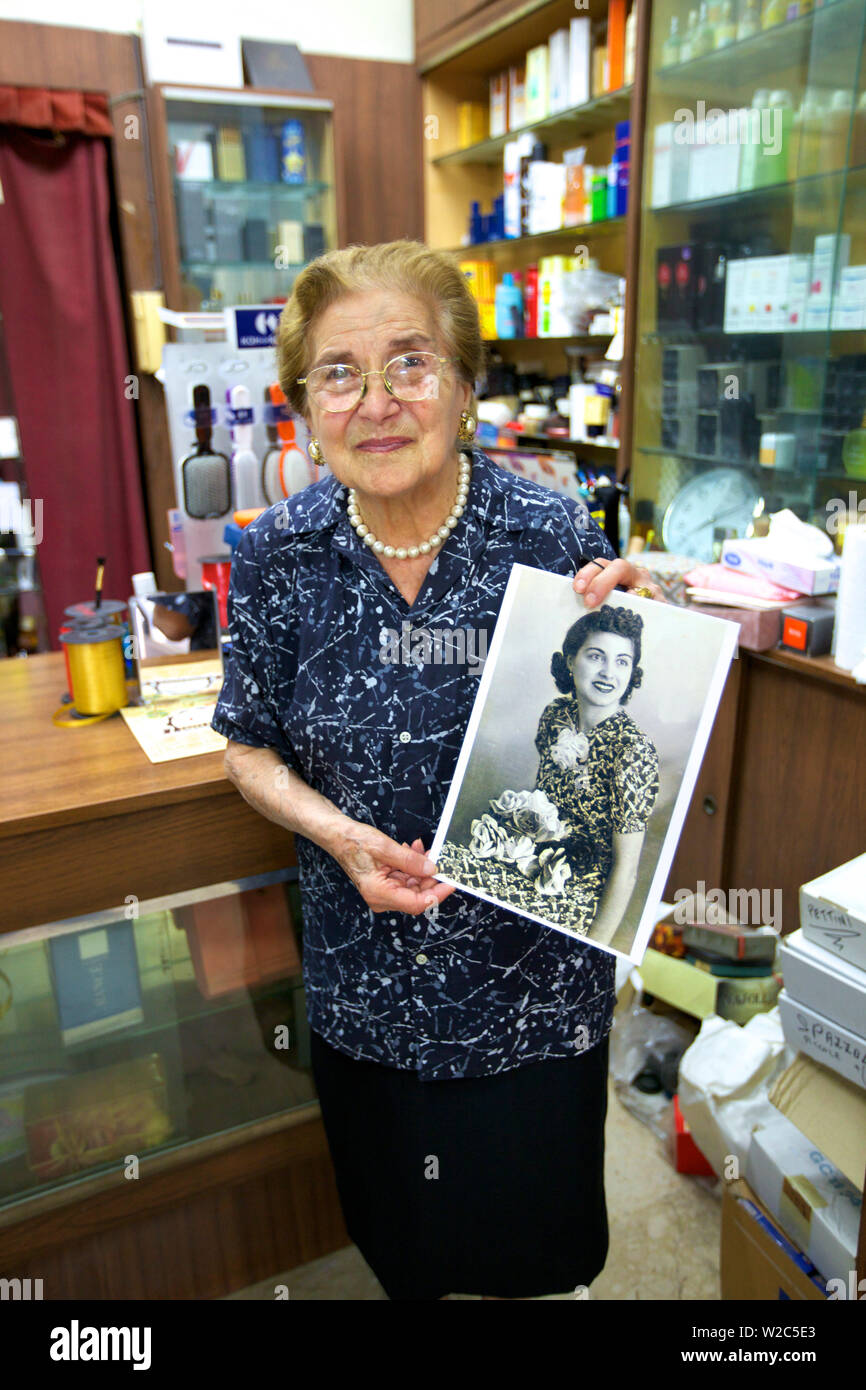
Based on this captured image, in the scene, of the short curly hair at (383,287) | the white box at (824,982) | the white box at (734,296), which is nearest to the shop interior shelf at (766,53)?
the white box at (734,296)

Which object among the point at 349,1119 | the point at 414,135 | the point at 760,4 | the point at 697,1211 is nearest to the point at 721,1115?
the point at 697,1211

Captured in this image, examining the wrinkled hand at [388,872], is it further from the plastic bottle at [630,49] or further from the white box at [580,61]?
the white box at [580,61]

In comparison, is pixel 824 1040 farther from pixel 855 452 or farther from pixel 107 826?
pixel 855 452

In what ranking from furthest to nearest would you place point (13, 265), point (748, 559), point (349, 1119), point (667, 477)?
point (13, 265) → point (667, 477) → point (748, 559) → point (349, 1119)

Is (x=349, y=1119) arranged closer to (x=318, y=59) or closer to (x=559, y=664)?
(x=559, y=664)

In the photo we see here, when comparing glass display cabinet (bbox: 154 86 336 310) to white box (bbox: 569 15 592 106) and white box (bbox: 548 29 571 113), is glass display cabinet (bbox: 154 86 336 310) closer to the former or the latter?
white box (bbox: 548 29 571 113)

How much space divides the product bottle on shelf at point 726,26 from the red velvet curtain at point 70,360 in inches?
91.6

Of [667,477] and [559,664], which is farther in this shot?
[667,477]

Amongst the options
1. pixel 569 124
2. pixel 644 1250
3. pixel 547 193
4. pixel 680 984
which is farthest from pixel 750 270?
pixel 644 1250

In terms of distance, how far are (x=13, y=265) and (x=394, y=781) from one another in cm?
346

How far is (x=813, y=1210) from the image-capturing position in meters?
1.31

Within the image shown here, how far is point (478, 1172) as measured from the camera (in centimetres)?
120

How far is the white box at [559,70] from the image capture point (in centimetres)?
318

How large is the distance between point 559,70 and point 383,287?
2.84 meters
